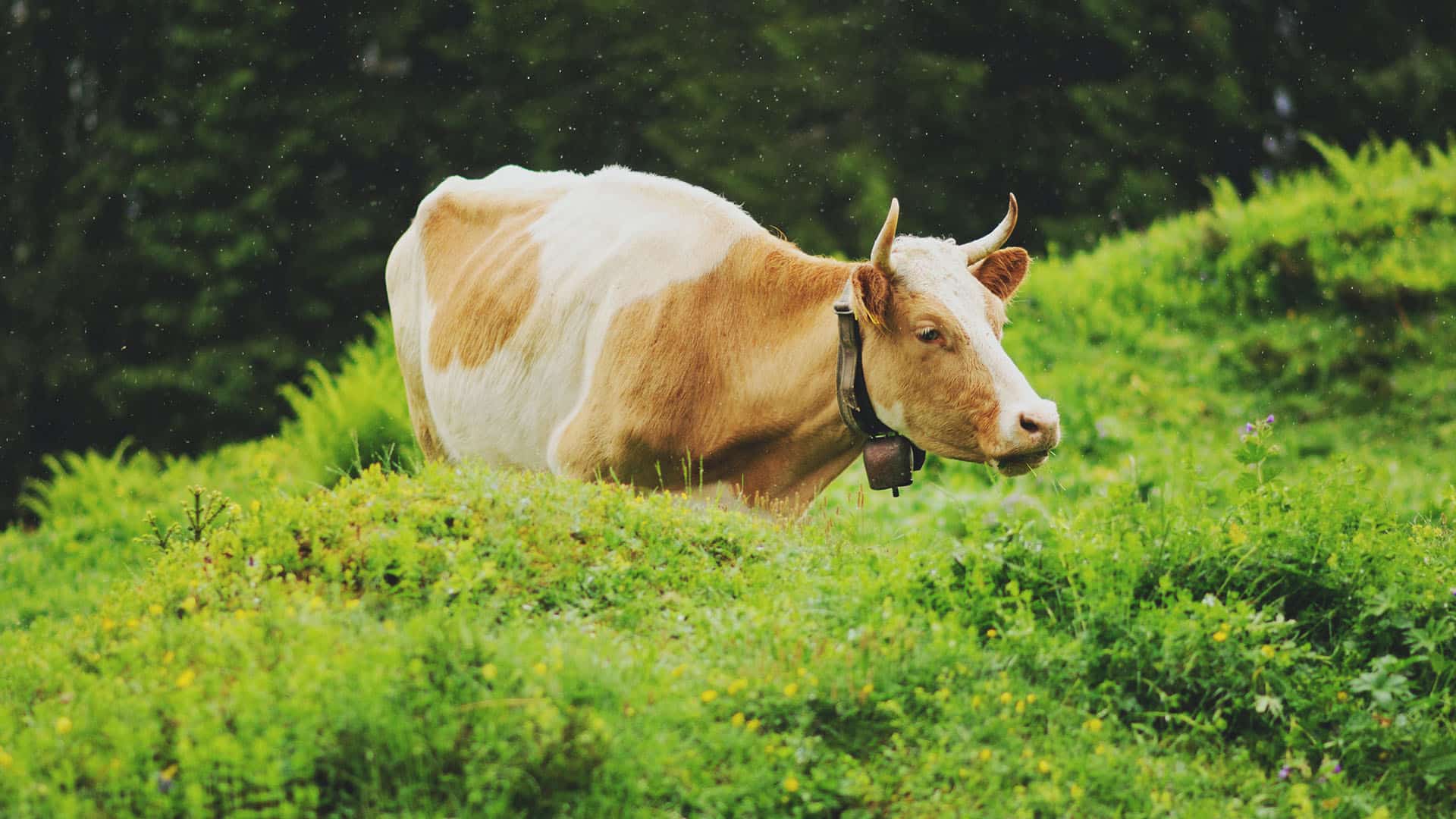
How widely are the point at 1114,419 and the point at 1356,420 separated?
2169 millimetres

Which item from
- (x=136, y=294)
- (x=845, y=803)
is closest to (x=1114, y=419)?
(x=845, y=803)

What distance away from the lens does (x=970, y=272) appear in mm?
5738

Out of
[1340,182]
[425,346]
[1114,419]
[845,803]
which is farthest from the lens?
[1340,182]

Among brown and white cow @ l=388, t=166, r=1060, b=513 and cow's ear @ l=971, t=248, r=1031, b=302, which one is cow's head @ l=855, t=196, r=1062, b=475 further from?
cow's ear @ l=971, t=248, r=1031, b=302

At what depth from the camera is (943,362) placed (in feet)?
17.3

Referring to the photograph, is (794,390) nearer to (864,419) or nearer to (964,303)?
(864,419)

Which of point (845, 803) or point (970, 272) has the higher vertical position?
point (970, 272)

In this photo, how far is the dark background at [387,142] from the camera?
17.2 metres

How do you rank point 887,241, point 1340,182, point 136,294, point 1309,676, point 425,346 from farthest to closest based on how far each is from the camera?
point 136,294, point 1340,182, point 425,346, point 887,241, point 1309,676

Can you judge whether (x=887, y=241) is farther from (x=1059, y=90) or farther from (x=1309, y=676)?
(x=1059, y=90)

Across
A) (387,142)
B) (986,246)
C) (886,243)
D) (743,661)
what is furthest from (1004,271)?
(387,142)

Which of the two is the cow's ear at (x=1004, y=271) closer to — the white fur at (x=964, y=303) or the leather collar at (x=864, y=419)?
the white fur at (x=964, y=303)

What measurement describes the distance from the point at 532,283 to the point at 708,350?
1.13 m

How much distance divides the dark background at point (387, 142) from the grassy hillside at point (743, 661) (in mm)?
12225
